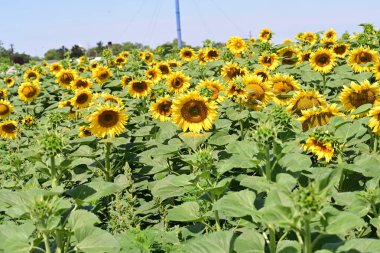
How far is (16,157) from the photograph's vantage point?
204 inches

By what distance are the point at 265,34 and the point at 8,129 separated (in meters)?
5.72

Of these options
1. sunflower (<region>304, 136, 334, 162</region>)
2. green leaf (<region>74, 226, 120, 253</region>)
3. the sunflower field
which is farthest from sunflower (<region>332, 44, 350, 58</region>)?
green leaf (<region>74, 226, 120, 253</region>)

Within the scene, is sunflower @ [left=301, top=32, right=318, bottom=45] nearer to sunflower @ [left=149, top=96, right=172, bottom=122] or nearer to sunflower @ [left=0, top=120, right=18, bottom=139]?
sunflower @ [left=149, top=96, right=172, bottom=122]

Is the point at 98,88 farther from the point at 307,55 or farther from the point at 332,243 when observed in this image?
the point at 332,243

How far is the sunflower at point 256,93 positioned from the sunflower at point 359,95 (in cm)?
80

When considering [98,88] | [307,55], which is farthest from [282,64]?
[98,88]

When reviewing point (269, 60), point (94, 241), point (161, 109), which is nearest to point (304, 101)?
point (161, 109)

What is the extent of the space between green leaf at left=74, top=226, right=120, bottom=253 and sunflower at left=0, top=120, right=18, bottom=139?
520 centimetres

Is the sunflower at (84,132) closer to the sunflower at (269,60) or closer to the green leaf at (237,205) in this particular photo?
the green leaf at (237,205)

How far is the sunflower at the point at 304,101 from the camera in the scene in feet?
16.2

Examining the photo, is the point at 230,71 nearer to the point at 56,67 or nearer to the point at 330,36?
the point at 330,36

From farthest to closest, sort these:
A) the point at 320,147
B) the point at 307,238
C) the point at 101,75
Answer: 1. the point at 101,75
2. the point at 320,147
3. the point at 307,238

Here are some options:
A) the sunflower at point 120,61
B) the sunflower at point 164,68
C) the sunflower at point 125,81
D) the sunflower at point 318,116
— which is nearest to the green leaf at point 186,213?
the sunflower at point 318,116

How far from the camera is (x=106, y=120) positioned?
511 centimetres
